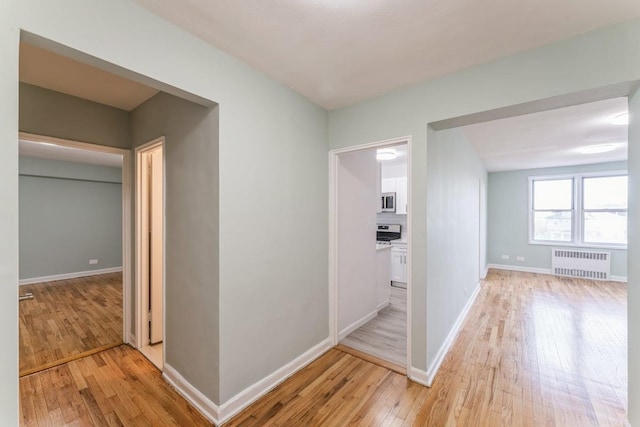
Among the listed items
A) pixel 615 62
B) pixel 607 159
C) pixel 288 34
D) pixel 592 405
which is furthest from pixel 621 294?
pixel 288 34

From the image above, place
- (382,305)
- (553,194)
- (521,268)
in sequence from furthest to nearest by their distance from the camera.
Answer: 1. (521,268)
2. (553,194)
3. (382,305)

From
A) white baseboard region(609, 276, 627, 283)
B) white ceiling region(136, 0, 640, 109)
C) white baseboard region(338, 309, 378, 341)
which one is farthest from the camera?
white baseboard region(609, 276, 627, 283)

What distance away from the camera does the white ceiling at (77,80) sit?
6.32 feet

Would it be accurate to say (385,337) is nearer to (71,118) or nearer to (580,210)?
(71,118)

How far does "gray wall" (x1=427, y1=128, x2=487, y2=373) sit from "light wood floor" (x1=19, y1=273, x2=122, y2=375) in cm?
327

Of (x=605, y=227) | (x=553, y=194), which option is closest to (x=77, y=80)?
(x=553, y=194)

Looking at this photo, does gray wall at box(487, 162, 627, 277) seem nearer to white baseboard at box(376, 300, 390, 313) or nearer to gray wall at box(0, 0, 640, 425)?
white baseboard at box(376, 300, 390, 313)

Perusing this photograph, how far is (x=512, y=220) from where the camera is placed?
6719mm

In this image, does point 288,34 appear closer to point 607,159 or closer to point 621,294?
point 621,294

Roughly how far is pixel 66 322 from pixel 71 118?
101 inches

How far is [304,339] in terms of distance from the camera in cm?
249

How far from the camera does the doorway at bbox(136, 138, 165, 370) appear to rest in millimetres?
2748

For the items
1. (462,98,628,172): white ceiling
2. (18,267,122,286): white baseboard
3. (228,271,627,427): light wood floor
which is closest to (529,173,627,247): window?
(462,98,628,172): white ceiling

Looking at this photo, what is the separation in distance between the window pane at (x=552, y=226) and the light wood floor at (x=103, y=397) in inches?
300
